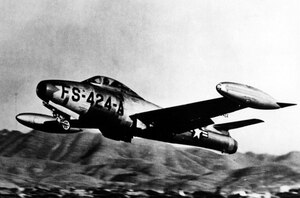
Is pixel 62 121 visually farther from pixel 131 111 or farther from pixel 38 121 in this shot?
pixel 38 121

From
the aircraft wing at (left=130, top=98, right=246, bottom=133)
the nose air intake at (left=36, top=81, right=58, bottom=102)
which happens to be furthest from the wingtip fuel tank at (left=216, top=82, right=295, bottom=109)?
the nose air intake at (left=36, top=81, right=58, bottom=102)

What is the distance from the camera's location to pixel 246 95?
1414cm

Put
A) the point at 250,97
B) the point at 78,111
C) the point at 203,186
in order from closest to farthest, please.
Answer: the point at 250,97 → the point at 78,111 → the point at 203,186

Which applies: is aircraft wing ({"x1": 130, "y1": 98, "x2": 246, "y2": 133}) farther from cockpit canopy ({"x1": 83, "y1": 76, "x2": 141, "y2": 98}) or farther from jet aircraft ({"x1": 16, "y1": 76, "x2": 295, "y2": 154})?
cockpit canopy ({"x1": 83, "y1": 76, "x2": 141, "y2": 98})

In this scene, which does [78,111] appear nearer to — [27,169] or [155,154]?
[27,169]

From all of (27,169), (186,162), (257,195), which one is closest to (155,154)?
(186,162)

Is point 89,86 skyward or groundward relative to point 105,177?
skyward

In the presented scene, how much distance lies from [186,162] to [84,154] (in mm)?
31148

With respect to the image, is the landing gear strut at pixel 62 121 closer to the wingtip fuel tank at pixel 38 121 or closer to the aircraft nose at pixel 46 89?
the aircraft nose at pixel 46 89

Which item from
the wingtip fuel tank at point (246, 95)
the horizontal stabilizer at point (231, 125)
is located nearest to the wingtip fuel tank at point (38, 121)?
the horizontal stabilizer at point (231, 125)

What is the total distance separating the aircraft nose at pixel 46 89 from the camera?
14789 mm

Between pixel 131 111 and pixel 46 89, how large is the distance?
3495 millimetres

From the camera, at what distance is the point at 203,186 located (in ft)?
251

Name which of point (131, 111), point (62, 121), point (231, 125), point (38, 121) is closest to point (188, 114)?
point (131, 111)
